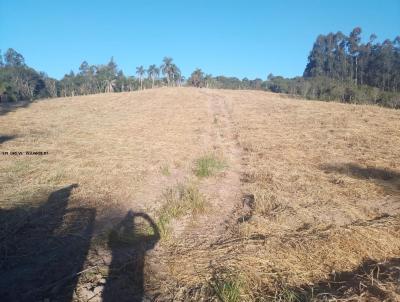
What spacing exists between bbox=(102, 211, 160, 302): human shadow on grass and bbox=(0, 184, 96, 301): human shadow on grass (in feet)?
1.25

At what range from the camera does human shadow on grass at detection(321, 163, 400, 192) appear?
6839 mm

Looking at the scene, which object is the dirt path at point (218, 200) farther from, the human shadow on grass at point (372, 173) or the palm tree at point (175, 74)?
the palm tree at point (175, 74)

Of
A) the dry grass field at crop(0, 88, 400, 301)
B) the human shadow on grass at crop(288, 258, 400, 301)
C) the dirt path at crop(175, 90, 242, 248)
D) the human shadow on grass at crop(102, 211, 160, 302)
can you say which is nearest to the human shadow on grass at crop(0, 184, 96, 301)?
the dry grass field at crop(0, 88, 400, 301)

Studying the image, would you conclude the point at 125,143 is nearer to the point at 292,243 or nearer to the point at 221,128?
the point at 221,128

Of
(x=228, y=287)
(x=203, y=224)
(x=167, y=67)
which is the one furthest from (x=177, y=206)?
(x=167, y=67)

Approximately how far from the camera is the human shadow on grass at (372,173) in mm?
6839

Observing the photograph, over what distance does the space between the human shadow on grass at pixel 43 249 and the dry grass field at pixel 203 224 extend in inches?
0.7

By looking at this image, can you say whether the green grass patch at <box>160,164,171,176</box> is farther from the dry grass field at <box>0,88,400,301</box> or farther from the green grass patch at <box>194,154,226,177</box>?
the green grass patch at <box>194,154,226,177</box>

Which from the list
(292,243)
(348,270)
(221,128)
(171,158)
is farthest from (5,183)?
(221,128)

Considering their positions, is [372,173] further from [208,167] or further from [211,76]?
[211,76]

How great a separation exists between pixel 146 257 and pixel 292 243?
6.12 feet

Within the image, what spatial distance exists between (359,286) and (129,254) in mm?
2627

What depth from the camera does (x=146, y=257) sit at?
404 centimetres

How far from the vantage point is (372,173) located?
7668mm
